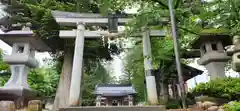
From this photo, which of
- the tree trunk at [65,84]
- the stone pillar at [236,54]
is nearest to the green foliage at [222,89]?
the stone pillar at [236,54]

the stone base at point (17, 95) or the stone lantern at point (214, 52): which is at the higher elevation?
the stone lantern at point (214, 52)

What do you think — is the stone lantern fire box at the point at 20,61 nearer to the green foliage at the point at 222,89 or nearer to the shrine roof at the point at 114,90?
the shrine roof at the point at 114,90

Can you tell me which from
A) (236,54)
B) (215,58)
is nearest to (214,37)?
(215,58)

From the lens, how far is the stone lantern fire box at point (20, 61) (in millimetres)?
7762

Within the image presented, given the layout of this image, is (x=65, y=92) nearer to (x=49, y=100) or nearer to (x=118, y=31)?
(x=118, y=31)

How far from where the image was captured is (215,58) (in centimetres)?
805

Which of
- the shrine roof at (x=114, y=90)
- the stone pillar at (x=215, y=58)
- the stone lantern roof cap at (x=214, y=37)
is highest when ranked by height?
the stone lantern roof cap at (x=214, y=37)

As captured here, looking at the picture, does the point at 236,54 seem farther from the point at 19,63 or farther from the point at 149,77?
the point at 19,63

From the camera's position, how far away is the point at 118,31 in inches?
329

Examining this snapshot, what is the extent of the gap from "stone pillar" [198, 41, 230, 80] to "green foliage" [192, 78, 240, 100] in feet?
5.85

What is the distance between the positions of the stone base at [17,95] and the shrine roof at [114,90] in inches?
241

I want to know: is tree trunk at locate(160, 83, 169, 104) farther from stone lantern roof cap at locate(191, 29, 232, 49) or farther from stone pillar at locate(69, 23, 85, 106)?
stone pillar at locate(69, 23, 85, 106)

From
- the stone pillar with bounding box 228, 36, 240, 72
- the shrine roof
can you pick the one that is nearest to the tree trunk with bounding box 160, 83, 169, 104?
the shrine roof

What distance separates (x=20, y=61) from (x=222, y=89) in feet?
24.3
